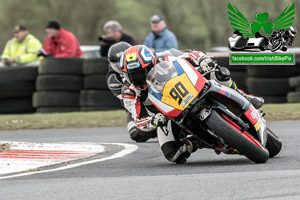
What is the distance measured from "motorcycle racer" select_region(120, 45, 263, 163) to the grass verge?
17.5ft

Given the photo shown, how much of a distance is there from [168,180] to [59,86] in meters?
9.48

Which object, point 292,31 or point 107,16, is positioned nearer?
point 292,31

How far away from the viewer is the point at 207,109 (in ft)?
23.8

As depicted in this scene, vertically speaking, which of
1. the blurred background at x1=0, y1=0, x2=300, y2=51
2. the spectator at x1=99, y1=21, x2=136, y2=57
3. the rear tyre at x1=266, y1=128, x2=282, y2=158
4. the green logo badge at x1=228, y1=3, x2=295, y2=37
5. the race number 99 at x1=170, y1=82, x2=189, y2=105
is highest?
the race number 99 at x1=170, y1=82, x2=189, y2=105

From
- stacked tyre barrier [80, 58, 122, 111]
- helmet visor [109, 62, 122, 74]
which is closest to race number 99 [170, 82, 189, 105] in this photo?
helmet visor [109, 62, 122, 74]

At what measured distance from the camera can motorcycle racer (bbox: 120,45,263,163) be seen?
754 cm

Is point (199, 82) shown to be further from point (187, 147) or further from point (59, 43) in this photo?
point (59, 43)

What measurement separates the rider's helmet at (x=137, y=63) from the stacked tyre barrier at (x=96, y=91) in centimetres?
778

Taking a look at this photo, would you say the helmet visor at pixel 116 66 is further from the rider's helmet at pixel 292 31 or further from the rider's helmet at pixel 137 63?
the rider's helmet at pixel 292 31

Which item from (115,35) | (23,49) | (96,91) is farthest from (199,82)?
(23,49)

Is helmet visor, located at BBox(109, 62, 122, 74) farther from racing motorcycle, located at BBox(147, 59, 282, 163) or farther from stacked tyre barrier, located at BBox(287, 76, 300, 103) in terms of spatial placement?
stacked tyre barrier, located at BBox(287, 76, 300, 103)

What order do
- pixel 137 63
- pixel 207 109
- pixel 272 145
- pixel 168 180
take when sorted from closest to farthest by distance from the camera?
1. pixel 168 180
2. pixel 207 109
3. pixel 137 63
4. pixel 272 145

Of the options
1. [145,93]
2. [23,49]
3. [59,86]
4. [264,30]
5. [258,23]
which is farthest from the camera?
[23,49]

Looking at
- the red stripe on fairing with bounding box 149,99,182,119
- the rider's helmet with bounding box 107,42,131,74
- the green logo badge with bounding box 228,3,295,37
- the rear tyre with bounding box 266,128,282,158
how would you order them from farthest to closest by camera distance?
1. the green logo badge with bounding box 228,3,295,37
2. the rider's helmet with bounding box 107,42,131,74
3. the rear tyre with bounding box 266,128,282,158
4. the red stripe on fairing with bounding box 149,99,182,119
